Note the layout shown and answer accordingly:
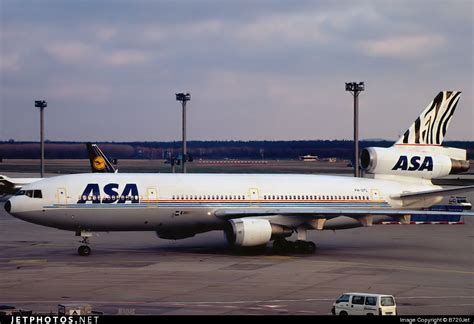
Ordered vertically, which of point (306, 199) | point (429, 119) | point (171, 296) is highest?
point (429, 119)

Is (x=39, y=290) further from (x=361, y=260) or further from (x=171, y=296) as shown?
(x=361, y=260)

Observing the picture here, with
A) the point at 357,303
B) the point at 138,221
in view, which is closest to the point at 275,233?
the point at 138,221

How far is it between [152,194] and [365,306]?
22.7 m

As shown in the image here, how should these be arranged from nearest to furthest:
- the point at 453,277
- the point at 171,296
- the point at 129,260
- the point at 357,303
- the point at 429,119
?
the point at 357,303 < the point at 171,296 < the point at 453,277 < the point at 129,260 < the point at 429,119

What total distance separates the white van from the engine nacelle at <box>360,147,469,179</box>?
27008 millimetres

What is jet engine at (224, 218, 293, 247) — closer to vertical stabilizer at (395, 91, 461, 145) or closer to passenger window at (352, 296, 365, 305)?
vertical stabilizer at (395, 91, 461, 145)

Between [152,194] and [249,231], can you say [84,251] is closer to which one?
[152,194]

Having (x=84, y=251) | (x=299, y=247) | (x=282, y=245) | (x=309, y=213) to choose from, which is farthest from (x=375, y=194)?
(x=84, y=251)

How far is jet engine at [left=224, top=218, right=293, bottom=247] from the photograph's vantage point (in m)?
50.3

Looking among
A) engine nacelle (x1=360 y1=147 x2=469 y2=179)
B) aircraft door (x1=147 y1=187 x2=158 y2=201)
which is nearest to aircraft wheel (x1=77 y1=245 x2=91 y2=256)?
aircraft door (x1=147 y1=187 x2=158 y2=201)

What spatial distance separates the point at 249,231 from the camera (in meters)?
50.4

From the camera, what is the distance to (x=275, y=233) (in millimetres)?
51938

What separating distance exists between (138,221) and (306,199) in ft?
34.0

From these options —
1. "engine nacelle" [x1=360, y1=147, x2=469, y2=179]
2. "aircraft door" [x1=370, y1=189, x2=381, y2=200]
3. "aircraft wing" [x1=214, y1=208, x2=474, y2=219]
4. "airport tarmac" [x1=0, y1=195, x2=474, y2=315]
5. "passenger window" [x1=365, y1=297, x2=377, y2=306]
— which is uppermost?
"engine nacelle" [x1=360, y1=147, x2=469, y2=179]
